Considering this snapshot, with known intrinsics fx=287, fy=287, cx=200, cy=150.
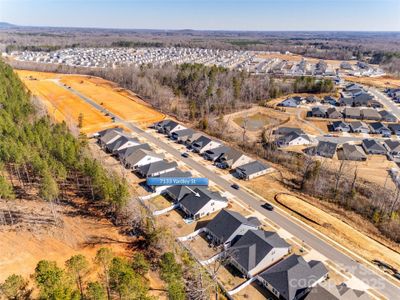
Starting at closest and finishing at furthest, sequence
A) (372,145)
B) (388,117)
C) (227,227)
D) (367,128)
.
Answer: (227,227) < (372,145) < (367,128) < (388,117)

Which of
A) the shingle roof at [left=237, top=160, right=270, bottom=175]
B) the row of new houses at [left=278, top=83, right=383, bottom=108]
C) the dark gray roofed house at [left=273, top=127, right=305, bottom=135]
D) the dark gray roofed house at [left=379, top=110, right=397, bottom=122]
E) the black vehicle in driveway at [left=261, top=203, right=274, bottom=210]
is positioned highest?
the row of new houses at [left=278, top=83, right=383, bottom=108]

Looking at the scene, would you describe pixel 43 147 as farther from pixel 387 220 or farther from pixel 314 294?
pixel 387 220

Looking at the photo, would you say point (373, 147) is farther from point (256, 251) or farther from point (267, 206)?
point (256, 251)

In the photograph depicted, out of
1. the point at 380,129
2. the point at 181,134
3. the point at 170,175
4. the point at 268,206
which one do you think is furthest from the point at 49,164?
the point at 380,129

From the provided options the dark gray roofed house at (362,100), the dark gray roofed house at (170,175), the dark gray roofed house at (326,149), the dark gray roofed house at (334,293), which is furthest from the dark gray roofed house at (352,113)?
the dark gray roofed house at (334,293)

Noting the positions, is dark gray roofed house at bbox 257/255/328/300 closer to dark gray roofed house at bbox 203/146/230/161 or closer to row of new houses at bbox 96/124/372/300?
row of new houses at bbox 96/124/372/300

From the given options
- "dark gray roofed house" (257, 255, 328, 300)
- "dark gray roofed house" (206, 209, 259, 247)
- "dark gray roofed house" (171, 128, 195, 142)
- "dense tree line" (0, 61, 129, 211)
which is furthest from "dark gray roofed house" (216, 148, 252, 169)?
"dark gray roofed house" (257, 255, 328, 300)
